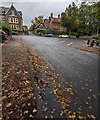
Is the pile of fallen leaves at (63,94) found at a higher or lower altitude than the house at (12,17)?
lower

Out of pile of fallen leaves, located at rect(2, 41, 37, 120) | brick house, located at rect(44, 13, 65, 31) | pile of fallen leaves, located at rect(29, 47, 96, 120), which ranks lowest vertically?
pile of fallen leaves, located at rect(29, 47, 96, 120)

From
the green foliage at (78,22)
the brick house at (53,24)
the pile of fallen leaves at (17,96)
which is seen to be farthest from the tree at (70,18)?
the pile of fallen leaves at (17,96)


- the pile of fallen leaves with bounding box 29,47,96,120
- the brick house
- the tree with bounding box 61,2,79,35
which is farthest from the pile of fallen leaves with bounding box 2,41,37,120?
the brick house

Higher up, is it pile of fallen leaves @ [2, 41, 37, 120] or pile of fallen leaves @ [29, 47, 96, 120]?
pile of fallen leaves @ [2, 41, 37, 120]

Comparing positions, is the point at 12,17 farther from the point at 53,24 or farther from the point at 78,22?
the point at 78,22

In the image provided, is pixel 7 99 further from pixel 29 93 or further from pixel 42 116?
pixel 42 116

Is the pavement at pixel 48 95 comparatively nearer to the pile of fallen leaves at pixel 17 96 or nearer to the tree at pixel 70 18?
the pile of fallen leaves at pixel 17 96

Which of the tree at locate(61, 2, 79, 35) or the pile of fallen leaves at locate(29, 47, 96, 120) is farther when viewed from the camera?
the tree at locate(61, 2, 79, 35)

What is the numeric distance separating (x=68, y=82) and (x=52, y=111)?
2.71 m

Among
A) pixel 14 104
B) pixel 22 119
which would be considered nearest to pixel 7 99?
pixel 14 104

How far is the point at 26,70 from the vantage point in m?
8.88

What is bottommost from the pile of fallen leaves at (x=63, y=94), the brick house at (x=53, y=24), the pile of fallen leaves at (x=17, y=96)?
the pile of fallen leaves at (x=63, y=94)

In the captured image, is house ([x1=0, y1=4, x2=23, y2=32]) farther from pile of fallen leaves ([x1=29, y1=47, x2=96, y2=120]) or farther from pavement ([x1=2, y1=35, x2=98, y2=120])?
pavement ([x1=2, y1=35, x2=98, y2=120])

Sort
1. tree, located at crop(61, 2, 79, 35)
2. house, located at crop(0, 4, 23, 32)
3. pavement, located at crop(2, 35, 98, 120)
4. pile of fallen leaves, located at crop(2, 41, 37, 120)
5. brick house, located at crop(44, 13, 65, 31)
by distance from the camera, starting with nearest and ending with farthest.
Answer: pile of fallen leaves, located at crop(2, 41, 37, 120) → pavement, located at crop(2, 35, 98, 120) → tree, located at crop(61, 2, 79, 35) → house, located at crop(0, 4, 23, 32) → brick house, located at crop(44, 13, 65, 31)
